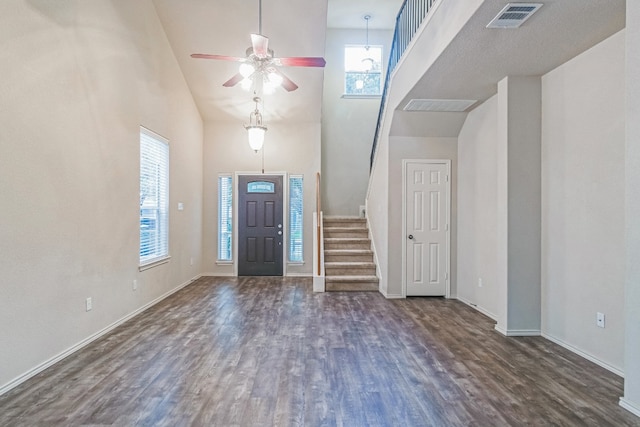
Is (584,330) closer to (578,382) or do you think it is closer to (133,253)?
(578,382)

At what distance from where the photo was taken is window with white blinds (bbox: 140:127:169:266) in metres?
4.68

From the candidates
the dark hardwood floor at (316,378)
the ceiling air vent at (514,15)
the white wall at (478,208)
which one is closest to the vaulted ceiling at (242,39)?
the white wall at (478,208)

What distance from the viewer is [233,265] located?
7016 millimetres

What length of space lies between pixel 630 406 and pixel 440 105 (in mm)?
3664

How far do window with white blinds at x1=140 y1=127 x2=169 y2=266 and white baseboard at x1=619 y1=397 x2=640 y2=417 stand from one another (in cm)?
503

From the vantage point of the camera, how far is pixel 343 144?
7984mm

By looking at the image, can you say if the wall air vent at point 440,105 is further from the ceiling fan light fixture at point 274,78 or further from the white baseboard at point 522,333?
the white baseboard at point 522,333

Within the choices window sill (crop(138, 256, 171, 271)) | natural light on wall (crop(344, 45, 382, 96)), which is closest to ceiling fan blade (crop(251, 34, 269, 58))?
window sill (crop(138, 256, 171, 271))

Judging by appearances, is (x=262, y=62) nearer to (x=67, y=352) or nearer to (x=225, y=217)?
(x=67, y=352)

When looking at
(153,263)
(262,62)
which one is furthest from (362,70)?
(153,263)

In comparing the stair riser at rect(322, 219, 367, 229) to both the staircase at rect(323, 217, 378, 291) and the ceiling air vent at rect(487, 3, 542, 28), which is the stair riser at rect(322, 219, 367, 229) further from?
the ceiling air vent at rect(487, 3, 542, 28)

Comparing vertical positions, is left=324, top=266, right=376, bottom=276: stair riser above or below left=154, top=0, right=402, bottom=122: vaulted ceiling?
below

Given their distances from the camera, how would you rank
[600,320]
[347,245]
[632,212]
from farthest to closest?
[347,245] → [600,320] → [632,212]

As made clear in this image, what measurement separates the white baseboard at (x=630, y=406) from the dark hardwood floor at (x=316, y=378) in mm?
46
